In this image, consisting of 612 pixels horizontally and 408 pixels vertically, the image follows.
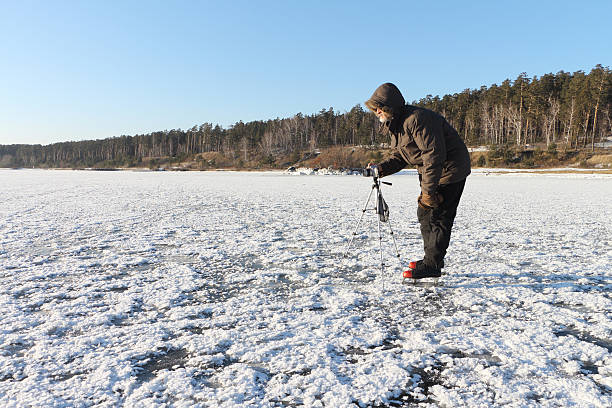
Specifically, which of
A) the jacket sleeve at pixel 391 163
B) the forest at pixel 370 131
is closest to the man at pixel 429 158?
the jacket sleeve at pixel 391 163

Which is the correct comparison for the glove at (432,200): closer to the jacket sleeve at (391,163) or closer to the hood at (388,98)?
the jacket sleeve at (391,163)

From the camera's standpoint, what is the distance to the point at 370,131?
92688 millimetres

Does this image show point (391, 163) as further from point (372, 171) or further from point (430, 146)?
point (430, 146)

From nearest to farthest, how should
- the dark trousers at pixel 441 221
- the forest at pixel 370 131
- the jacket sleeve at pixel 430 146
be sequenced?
1. the jacket sleeve at pixel 430 146
2. the dark trousers at pixel 441 221
3. the forest at pixel 370 131

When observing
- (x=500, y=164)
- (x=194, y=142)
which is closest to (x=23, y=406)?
A: (x=500, y=164)

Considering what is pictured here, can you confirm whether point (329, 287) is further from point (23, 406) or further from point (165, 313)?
point (23, 406)

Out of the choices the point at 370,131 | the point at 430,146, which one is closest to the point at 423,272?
the point at 430,146

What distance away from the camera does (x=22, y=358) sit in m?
2.43

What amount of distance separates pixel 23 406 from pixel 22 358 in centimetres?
64

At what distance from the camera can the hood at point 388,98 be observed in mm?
3691

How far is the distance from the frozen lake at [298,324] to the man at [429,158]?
1.54 ft

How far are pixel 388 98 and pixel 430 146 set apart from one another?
0.63 m

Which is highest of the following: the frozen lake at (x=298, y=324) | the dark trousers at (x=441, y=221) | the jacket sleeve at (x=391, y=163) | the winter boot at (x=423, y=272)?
the jacket sleeve at (x=391, y=163)

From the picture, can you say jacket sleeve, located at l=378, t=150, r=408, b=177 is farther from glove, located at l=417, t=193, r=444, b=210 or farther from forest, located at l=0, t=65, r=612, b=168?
forest, located at l=0, t=65, r=612, b=168
